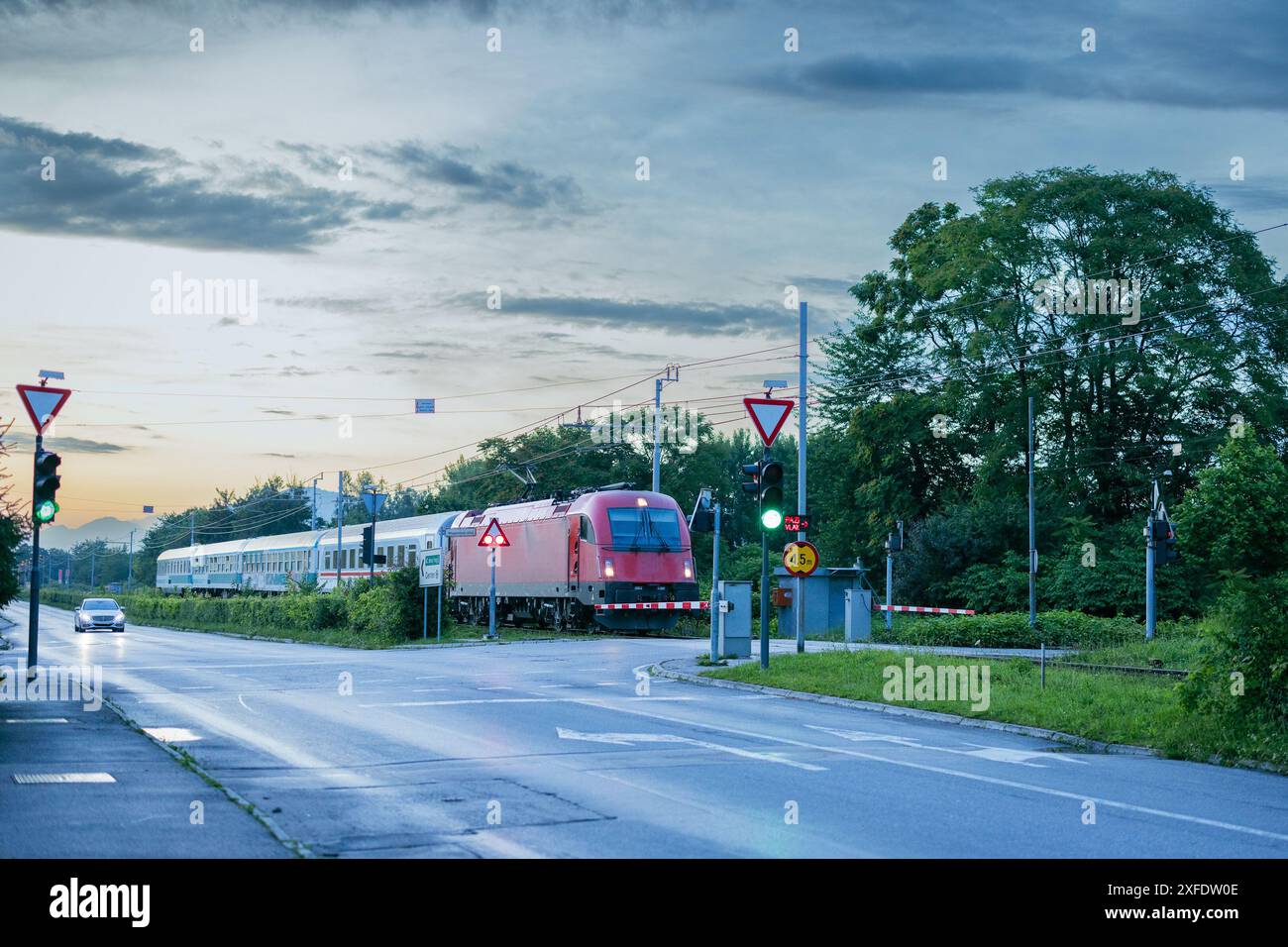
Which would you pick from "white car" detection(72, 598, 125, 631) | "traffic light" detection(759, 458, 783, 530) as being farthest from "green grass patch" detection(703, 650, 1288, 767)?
"white car" detection(72, 598, 125, 631)

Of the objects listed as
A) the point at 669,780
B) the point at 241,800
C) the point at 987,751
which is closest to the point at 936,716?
the point at 987,751

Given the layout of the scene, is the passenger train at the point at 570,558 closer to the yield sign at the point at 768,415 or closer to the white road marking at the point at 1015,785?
the yield sign at the point at 768,415

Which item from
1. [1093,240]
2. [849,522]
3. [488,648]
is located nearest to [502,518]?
[488,648]

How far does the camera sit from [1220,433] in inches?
1799

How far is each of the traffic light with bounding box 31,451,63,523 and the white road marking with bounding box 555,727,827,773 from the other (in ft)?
30.2

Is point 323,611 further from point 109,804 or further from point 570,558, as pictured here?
point 109,804

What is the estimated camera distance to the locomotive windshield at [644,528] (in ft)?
128

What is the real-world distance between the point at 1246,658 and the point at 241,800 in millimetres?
9740

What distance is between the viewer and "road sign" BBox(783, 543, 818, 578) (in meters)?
22.9

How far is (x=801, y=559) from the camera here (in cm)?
2302

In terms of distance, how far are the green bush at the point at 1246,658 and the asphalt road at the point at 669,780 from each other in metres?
1.07

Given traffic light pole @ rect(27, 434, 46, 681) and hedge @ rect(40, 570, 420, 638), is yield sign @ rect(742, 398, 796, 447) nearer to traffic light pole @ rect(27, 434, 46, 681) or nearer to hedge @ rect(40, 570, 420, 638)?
traffic light pole @ rect(27, 434, 46, 681)

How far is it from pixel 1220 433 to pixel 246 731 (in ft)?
128

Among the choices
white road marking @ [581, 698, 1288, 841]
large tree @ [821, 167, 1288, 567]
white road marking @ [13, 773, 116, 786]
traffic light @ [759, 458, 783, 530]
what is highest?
large tree @ [821, 167, 1288, 567]
